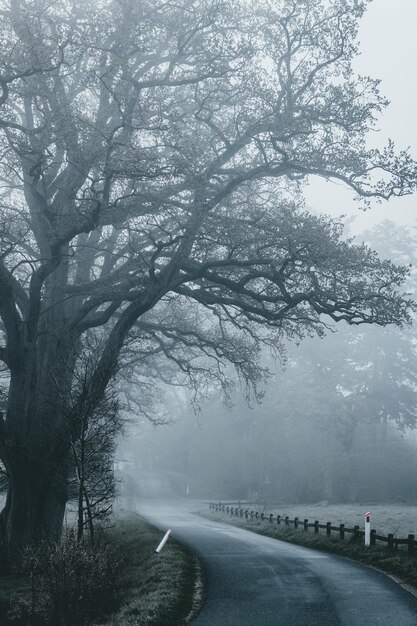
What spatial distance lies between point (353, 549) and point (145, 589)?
8.09m

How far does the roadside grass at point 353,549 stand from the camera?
1623 cm

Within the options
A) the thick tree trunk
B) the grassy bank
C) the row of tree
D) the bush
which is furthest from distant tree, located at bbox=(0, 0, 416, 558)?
the row of tree

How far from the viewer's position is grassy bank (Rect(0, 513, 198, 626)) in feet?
39.5

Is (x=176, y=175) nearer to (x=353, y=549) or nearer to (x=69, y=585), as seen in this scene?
(x=69, y=585)

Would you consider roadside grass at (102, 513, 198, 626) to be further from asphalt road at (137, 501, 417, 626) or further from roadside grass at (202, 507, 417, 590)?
roadside grass at (202, 507, 417, 590)

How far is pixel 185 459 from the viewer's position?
260 feet

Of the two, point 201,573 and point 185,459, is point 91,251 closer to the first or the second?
point 201,573

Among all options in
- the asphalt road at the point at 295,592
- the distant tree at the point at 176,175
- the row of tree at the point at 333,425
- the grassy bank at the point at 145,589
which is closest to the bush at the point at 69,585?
the grassy bank at the point at 145,589

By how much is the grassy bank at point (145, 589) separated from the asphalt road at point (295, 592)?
495mm

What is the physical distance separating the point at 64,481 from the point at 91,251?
927 cm

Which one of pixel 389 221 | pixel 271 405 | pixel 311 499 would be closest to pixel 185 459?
pixel 271 405

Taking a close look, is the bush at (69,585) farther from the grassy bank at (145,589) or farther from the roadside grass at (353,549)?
the roadside grass at (353,549)

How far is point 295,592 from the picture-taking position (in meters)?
13.4

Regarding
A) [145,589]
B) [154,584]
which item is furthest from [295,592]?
[145,589]
